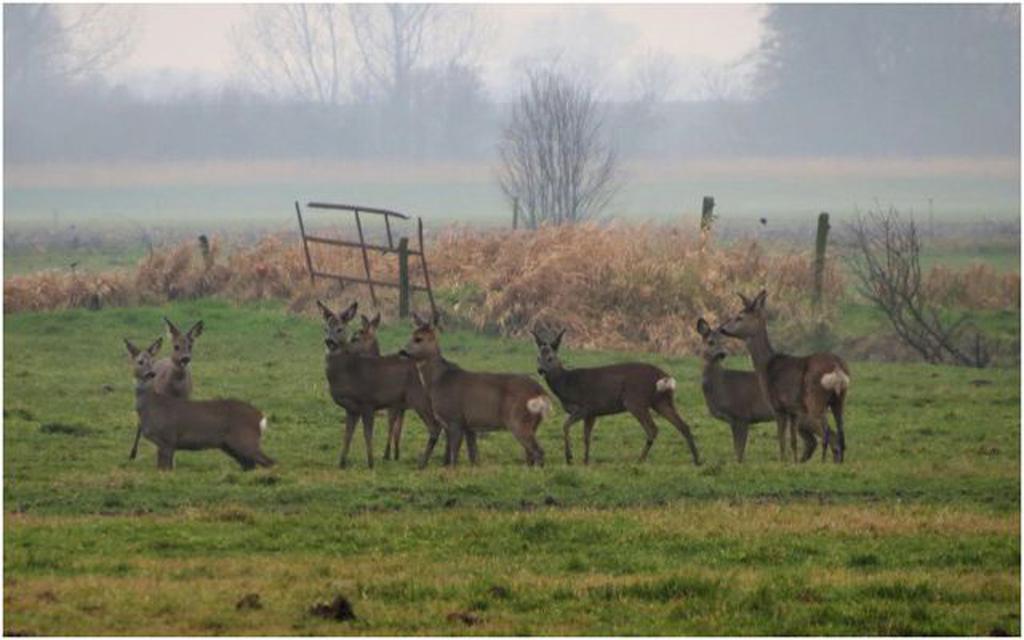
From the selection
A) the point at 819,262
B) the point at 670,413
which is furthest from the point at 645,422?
the point at 819,262

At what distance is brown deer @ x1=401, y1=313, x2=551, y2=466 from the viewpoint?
19.1 m

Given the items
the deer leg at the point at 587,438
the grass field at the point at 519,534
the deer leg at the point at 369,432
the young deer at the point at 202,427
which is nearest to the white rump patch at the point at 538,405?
the grass field at the point at 519,534

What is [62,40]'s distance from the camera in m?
119

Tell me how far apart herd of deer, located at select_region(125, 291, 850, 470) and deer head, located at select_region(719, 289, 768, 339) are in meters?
0.01

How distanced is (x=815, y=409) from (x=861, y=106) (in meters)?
111

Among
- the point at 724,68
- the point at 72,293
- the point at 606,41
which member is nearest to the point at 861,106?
the point at 724,68

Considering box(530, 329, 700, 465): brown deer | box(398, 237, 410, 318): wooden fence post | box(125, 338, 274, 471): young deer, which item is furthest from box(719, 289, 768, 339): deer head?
box(398, 237, 410, 318): wooden fence post

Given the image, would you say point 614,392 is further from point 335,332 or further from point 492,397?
point 335,332

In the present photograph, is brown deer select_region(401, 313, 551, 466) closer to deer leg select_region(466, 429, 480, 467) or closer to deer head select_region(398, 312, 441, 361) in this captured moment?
deer leg select_region(466, 429, 480, 467)

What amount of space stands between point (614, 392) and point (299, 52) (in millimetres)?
109405

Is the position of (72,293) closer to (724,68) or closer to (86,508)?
(86,508)

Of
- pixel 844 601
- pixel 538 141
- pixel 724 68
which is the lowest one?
pixel 844 601

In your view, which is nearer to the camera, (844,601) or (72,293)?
(844,601)

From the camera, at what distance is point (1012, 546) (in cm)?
1499
